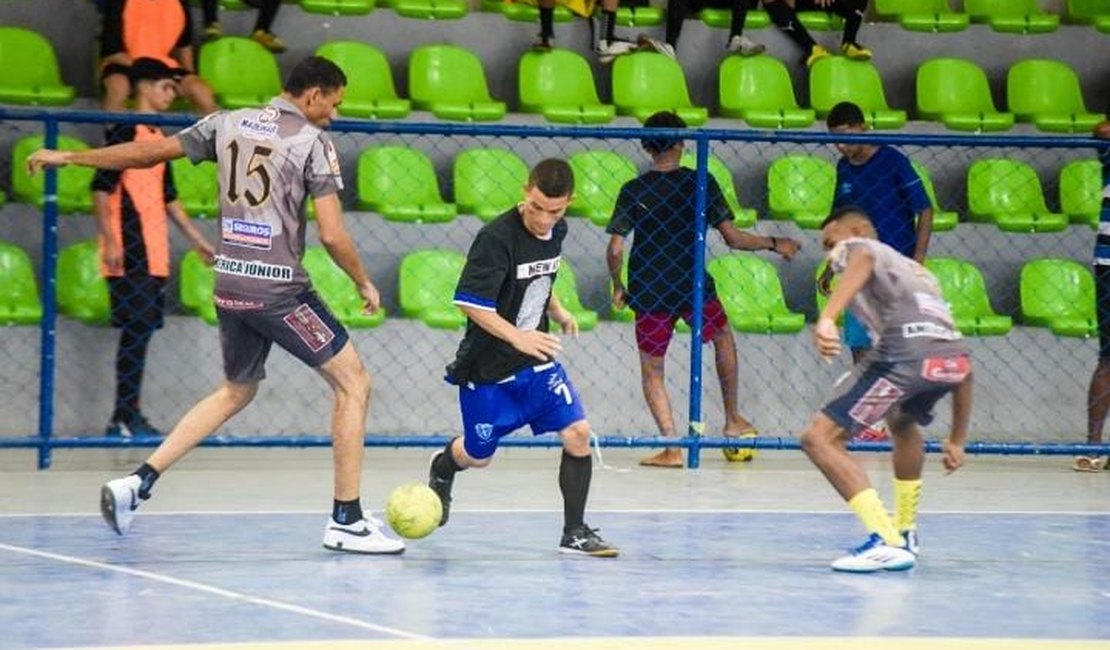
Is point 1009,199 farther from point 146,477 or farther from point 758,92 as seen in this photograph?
point 146,477

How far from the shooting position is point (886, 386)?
28.3 ft

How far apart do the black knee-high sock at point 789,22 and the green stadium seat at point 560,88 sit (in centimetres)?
167

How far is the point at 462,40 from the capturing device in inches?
599

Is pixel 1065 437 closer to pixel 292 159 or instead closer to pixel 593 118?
pixel 593 118

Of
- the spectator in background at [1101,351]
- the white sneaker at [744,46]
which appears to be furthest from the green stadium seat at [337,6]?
the spectator in background at [1101,351]

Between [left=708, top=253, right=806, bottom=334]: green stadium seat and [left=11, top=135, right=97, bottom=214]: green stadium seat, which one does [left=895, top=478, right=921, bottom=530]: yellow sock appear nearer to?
[left=708, top=253, right=806, bottom=334]: green stadium seat

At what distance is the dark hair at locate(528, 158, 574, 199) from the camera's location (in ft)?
28.2

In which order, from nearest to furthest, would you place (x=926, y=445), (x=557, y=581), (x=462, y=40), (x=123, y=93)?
(x=557, y=581) → (x=926, y=445) → (x=123, y=93) → (x=462, y=40)

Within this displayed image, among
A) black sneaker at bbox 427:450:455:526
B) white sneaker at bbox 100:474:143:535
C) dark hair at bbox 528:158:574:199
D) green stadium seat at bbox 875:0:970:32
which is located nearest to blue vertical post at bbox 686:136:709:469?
black sneaker at bbox 427:450:455:526

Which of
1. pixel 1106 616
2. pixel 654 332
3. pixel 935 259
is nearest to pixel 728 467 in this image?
pixel 654 332

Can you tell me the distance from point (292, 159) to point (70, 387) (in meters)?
4.57

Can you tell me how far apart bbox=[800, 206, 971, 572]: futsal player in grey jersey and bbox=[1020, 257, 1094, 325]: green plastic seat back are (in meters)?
5.76

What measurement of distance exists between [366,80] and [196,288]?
2.28 metres

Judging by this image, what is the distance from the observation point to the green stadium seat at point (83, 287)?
1259 cm
